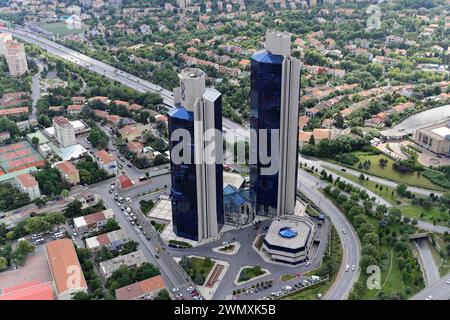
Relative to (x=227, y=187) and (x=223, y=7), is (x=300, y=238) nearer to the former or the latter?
(x=227, y=187)

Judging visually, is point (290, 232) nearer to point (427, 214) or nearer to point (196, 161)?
point (196, 161)

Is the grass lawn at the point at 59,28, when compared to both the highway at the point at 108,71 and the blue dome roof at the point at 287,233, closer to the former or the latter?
the highway at the point at 108,71

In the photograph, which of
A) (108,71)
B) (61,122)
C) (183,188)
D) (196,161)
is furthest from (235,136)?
(108,71)

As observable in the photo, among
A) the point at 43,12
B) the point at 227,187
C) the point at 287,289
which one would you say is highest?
the point at 43,12

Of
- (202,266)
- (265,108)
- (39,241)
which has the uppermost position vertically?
(265,108)

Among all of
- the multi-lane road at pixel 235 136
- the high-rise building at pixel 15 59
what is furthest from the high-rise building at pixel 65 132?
the high-rise building at pixel 15 59
